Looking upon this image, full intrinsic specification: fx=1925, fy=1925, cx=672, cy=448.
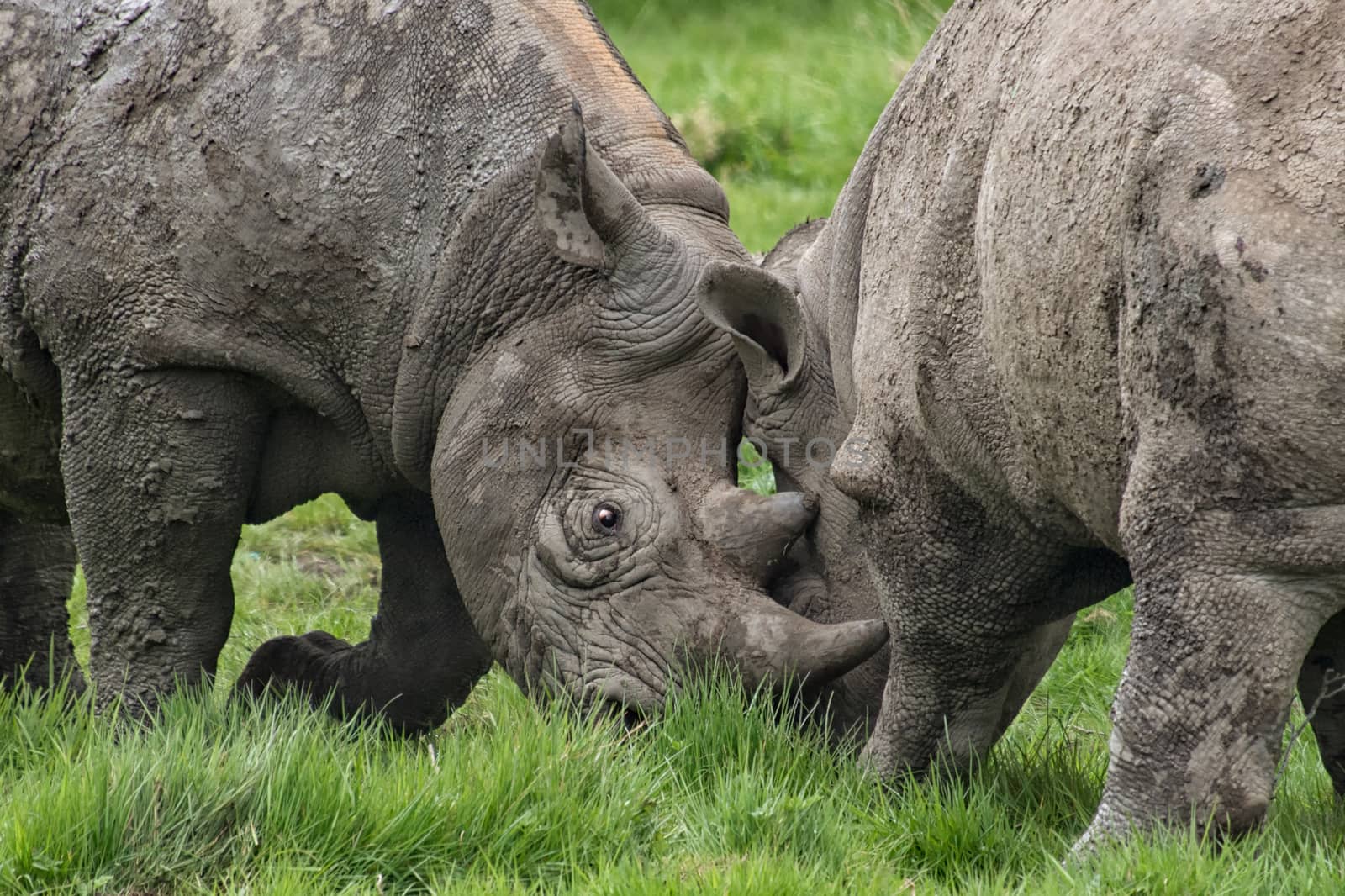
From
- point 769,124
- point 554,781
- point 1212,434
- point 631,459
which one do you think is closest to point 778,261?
point 631,459

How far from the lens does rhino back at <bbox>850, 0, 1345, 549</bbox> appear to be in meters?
2.99

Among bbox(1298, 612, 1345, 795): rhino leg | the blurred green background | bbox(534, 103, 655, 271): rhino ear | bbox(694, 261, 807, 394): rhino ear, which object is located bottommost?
bbox(1298, 612, 1345, 795): rhino leg

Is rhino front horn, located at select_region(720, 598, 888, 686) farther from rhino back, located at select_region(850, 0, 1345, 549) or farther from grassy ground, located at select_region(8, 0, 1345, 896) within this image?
rhino back, located at select_region(850, 0, 1345, 549)

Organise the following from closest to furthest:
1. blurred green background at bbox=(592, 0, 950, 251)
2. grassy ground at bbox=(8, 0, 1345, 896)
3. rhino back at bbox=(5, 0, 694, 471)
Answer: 1. grassy ground at bbox=(8, 0, 1345, 896)
2. rhino back at bbox=(5, 0, 694, 471)
3. blurred green background at bbox=(592, 0, 950, 251)

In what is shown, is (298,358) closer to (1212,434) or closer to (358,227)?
(358,227)

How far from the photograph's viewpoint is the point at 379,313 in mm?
4992

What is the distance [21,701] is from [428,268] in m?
1.65

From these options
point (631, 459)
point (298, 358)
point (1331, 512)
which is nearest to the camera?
point (1331, 512)

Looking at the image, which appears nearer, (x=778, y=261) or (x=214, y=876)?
(x=214, y=876)

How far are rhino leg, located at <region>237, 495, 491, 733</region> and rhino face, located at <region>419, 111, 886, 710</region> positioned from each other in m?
0.83

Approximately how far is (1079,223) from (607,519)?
1741 mm

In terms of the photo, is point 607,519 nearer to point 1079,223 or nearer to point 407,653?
point 407,653

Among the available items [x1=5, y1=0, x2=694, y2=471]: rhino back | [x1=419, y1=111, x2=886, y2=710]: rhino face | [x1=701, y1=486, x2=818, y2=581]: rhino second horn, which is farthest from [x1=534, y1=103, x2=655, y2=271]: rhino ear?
[x1=701, y1=486, x2=818, y2=581]: rhino second horn

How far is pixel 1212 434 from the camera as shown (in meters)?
3.07
